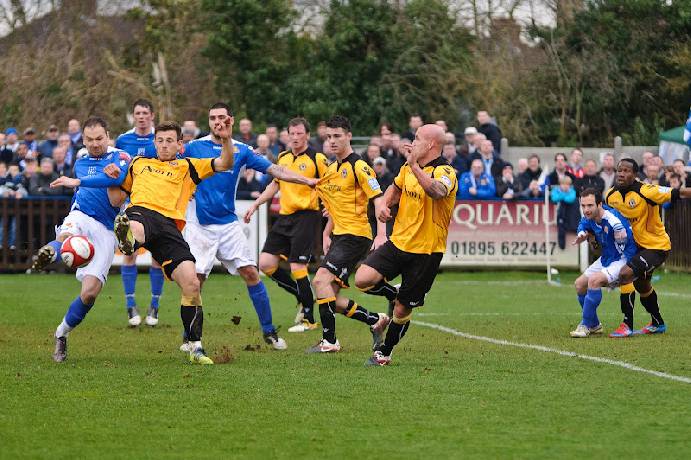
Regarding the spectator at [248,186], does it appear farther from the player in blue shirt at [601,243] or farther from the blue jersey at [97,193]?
the blue jersey at [97,193]

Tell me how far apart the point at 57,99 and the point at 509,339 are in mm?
22794

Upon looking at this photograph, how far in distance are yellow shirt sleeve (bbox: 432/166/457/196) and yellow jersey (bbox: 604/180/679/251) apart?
3.80 m

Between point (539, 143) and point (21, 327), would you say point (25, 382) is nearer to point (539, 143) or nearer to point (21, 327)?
point (21, 327)

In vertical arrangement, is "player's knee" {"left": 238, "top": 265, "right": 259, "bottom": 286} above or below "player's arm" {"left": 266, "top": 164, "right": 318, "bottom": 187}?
below

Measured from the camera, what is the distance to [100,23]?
36.7 metres

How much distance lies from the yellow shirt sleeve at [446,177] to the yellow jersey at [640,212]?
150 inches

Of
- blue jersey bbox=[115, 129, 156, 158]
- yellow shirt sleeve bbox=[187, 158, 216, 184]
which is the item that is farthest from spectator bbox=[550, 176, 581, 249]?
yellow shirt sleeve bbox=[187, 158, 216, 184]

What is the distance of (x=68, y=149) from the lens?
22812 mm

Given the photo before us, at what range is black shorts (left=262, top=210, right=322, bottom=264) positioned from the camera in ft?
46.6

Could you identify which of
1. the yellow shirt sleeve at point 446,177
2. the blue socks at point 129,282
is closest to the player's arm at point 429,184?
the yellow shirt sleeve at point 446,177

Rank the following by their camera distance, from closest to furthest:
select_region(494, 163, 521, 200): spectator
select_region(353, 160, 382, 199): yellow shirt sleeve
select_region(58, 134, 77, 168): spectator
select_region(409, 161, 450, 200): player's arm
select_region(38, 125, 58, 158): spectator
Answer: select_region(409, 161, 450, 200): player's arm, select_region(353, 160, 382, 199): yellow shirt sleeve, select_region(58, 134, 77, 168): spectator, select_region(494, 163, 521, 200): spectator, select_region(38, 125, 58, 158): spectator

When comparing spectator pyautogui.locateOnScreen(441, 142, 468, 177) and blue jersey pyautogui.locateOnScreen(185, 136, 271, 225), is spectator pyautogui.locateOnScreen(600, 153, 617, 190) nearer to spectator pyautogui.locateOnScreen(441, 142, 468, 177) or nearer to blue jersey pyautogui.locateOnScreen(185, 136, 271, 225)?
spectator pyautogui.locateOnScreen(441, 142, 468, 177)

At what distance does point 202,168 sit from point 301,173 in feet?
10.4

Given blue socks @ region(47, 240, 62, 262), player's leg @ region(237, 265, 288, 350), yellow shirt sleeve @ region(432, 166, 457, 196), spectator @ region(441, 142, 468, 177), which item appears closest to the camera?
yellow shirt sleeve @ region(432, 166, 457, 196)
